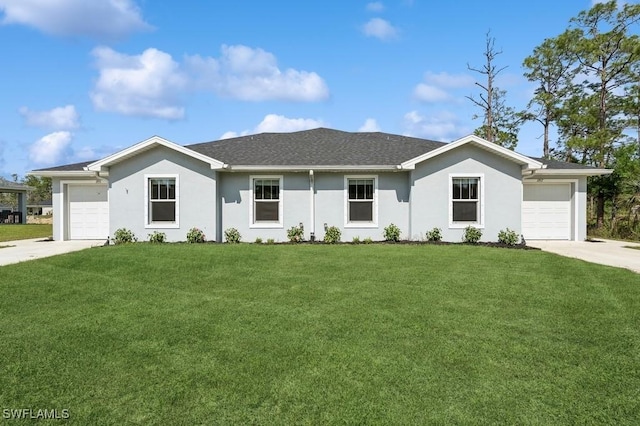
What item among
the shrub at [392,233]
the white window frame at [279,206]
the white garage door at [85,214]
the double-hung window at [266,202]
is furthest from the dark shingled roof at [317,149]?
the white garage door at [85,214]

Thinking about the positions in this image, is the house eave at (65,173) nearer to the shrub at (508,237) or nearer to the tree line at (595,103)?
the shrub at (508,237)

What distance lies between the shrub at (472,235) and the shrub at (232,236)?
8.35 metres

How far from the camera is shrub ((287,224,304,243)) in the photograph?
48.1 ft

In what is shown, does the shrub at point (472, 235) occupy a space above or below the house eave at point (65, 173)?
below

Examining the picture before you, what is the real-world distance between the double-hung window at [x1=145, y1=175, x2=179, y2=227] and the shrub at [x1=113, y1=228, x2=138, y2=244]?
725 millimetres

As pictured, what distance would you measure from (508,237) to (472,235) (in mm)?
1253

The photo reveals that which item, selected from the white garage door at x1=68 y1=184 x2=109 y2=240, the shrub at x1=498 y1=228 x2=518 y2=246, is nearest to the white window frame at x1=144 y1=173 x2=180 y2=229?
the white garage door at x1=68 y1=184 x2=109 y2=240

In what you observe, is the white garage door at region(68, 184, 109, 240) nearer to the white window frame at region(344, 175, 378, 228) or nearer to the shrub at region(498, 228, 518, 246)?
the white window frame at region(344, 175, 378, 228)

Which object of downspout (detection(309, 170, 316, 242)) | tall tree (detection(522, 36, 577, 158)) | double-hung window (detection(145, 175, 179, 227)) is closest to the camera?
double-hung window (detection(145, 175, 179, 227))

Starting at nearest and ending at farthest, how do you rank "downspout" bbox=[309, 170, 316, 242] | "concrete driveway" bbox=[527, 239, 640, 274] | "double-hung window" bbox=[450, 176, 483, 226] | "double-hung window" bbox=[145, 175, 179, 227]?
"concrete driveway" bbox=[527, 239, 640, 274] < "double-hung window" bbox=[450, 176, 483, 226] < "double-hung window" bbox=[145, 175, 179, 227] < "downspout" bbox=[309, 170, 316, 242]

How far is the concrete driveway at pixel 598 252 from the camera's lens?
10.7 m

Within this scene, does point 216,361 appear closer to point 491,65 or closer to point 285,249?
point 285,249

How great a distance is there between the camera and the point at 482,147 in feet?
46.7

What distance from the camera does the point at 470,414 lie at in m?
3.38
